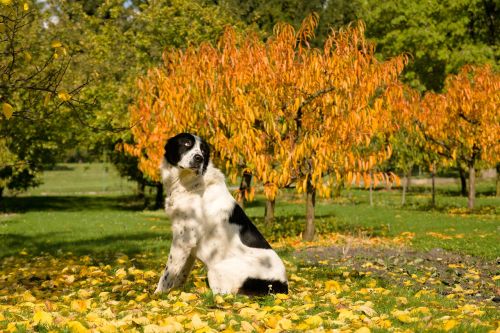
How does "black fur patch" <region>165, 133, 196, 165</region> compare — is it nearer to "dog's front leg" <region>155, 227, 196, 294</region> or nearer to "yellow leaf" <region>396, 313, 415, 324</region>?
"dog's front leg" <region>155, 227, 196, 294</region>

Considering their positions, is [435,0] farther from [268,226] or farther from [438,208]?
[268,226]

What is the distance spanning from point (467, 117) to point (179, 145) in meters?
18.4

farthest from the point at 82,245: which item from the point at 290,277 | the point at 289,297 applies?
the point at 289,297

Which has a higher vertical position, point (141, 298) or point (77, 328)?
point (77, 328)

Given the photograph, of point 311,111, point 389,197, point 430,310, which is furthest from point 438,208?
point 430,310

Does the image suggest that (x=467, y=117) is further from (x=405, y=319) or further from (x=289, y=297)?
(x=405, y=319)

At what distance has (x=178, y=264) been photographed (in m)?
7.14

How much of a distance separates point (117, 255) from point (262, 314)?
7.93m

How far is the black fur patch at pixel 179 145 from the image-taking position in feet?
22.8

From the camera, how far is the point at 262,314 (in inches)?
215

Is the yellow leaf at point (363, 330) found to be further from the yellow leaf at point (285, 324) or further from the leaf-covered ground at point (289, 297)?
the yellow leaf at point (285, 324)

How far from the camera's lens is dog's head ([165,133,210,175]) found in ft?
22.5

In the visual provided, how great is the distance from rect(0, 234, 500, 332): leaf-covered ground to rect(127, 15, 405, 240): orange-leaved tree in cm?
216

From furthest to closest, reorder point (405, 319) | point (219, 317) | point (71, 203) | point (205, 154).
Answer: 1. point (71, 203)
2. point (205, 154)
3. point (405, 319)
4. point (219, 317)
